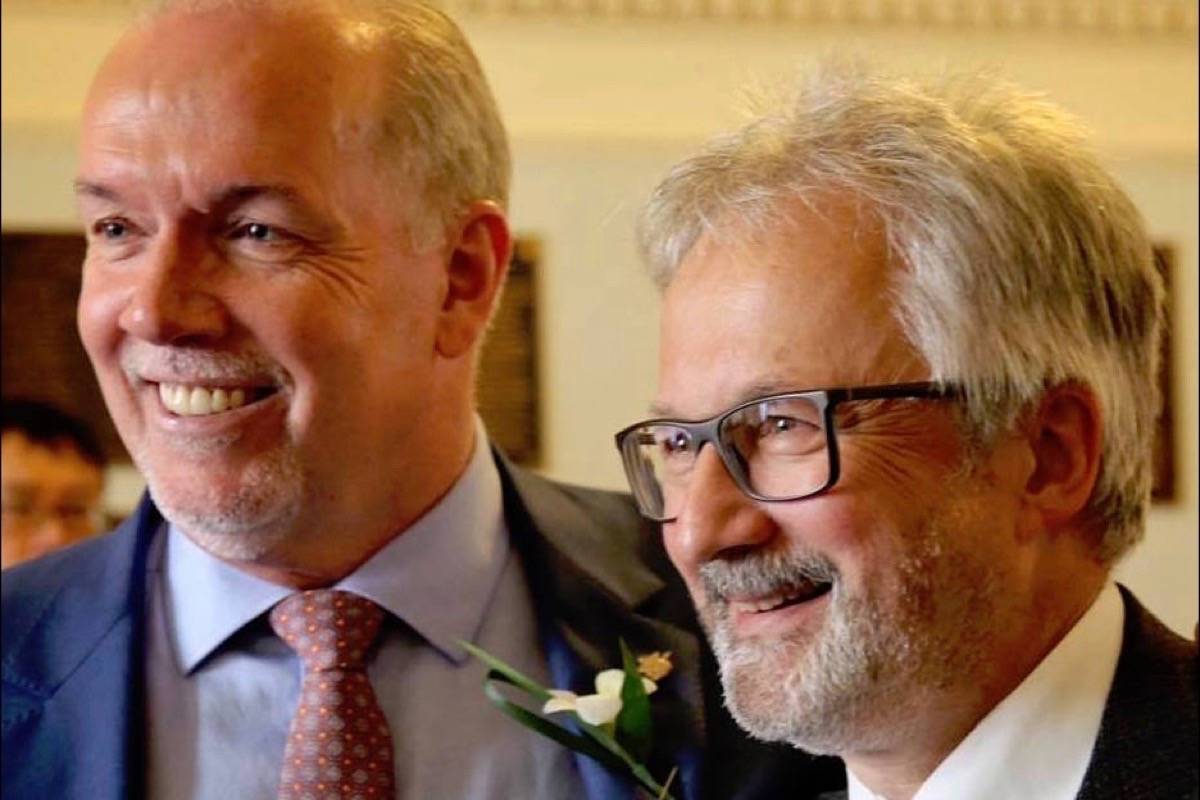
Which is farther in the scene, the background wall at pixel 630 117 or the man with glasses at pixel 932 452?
the background wall at pixel 630 117

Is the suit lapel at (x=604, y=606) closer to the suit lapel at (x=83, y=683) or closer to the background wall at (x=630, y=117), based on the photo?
the suit lapel at (x=83, y=683)

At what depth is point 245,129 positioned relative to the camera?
5.98ft

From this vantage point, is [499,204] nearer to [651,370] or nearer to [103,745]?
[103,745]

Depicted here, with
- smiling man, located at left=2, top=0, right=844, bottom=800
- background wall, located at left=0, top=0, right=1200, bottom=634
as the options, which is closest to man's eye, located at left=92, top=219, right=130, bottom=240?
smiling man, located at left=2, top=0, right=844, bottom=800

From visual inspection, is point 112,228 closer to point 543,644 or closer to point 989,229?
point 543,644

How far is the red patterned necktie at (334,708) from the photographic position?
181cm

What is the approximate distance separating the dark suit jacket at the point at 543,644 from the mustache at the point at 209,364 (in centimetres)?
25

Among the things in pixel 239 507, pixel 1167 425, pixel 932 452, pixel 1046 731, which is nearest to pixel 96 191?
pixel 239 507

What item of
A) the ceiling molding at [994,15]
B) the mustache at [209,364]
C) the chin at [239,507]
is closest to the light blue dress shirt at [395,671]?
the chin at [239,507]

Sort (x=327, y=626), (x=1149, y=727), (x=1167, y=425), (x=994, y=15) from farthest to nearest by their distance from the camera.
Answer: (x=994, y=15), (x=1167, y=425), (x=327, y=626), (x=1149, y=727)

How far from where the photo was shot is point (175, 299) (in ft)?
5.85

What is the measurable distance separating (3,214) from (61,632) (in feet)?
9.17

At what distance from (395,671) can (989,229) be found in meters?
0.79

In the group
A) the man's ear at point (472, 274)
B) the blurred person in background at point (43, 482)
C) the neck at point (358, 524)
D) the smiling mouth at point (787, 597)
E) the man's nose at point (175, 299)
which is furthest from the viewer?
the blurred person in background at point (43, 482)
